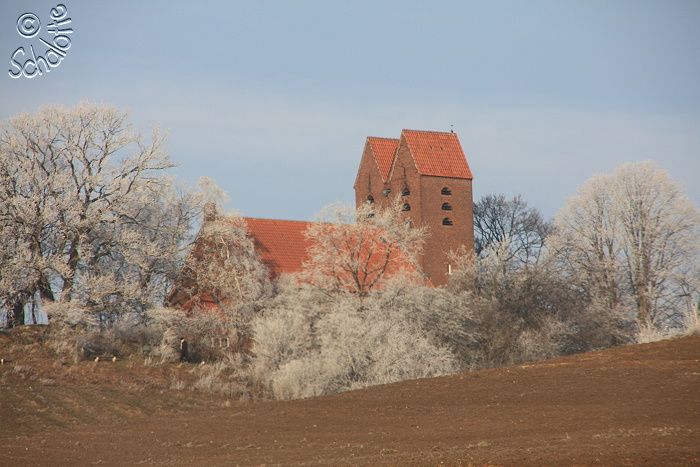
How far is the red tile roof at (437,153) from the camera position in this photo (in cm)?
6488

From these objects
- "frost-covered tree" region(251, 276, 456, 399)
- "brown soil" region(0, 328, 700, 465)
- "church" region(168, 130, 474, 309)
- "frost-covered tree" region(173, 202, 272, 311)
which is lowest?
"brown soil" region(0, 328, 700, 465)

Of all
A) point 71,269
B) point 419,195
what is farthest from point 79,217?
point 419,195

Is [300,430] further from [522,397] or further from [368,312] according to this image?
[368,312]

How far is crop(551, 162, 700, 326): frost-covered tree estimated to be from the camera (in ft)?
196

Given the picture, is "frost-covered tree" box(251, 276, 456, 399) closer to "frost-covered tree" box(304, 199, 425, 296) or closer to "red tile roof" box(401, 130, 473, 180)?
"frost-covered tree" box(304, 199, 425, 296)

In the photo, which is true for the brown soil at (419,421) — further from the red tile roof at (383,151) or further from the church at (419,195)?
the red tile roof at (383,151)

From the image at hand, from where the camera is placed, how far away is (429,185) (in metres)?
64.3

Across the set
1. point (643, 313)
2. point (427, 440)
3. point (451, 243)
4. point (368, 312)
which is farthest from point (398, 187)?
point (427, 440)

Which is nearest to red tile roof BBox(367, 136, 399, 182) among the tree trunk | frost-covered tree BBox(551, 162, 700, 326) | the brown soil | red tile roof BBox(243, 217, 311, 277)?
red tile roof BBox(243, 217, 311, 277)

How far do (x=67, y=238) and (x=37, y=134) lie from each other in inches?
179

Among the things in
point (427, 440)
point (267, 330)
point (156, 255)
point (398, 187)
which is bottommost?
point (427, 440)

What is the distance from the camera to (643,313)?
5925cm

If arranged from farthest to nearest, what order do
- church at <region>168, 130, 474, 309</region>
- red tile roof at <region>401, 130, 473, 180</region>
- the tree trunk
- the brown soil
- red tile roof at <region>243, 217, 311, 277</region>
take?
red tile roof at <region>401, 130, 473, 180</region> → church at <region>168, 130, 474, 309</region> → red tile roof at <region>243, 217, 311, 277</region> → the tree trunk → the brown soil

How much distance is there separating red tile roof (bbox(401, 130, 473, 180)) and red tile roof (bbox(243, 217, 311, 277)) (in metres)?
7.47
